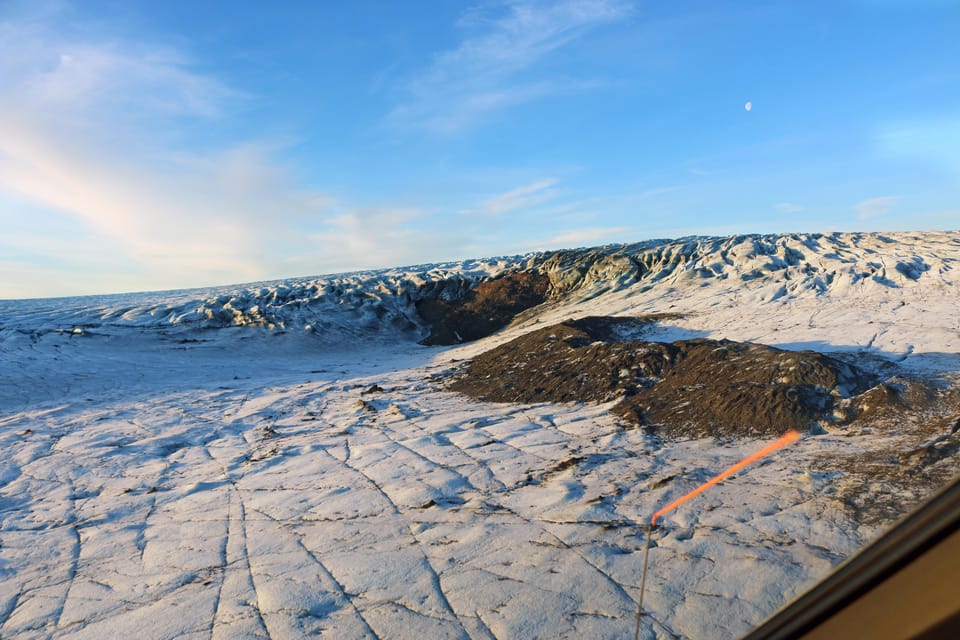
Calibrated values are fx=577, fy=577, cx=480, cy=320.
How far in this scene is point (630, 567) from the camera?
470cm

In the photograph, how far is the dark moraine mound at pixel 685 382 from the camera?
8.02m

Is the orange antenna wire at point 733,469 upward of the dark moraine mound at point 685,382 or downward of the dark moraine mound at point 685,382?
downward

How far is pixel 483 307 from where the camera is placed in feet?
81.3

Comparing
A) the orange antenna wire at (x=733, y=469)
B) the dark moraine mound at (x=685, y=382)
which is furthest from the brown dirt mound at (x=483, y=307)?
the orange antenna wire at (x=733, y=469)

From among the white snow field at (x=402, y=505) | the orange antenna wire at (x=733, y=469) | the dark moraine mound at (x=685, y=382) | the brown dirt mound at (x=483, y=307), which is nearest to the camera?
the white snow field at (x=402, y=505)

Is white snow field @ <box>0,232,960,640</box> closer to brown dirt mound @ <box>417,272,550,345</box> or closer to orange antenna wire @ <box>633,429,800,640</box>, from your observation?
orange antenna wire @ <box>633,429,800,640</box>

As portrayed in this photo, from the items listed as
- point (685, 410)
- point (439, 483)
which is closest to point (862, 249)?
point (685, 410)

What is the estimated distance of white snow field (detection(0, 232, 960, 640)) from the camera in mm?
4379

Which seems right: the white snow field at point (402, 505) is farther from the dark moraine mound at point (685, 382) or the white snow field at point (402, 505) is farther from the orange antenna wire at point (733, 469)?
the dark moraine mound at point (685, 382)

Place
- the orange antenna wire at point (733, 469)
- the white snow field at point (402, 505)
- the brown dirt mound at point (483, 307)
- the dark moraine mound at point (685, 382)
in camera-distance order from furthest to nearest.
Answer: the brown dirt mound at point (483, 307) < the dark moraine mound at point (685, 382) < the orange antenna wire at point (733, 469) < the white snow field at point (402, 505)

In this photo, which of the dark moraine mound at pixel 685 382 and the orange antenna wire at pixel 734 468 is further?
the dark moraine mound at pixel 685 382

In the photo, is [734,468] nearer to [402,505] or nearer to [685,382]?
[685,382]

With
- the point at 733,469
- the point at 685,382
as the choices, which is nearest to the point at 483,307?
the point at 685,382

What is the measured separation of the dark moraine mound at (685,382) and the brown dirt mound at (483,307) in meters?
8.98
